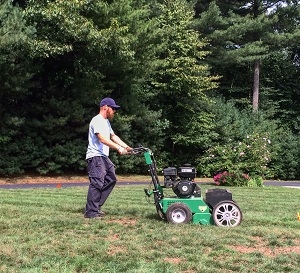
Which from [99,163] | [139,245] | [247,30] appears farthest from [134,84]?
[139,245]

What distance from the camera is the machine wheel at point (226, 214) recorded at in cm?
663

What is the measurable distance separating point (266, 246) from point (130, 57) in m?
14.7

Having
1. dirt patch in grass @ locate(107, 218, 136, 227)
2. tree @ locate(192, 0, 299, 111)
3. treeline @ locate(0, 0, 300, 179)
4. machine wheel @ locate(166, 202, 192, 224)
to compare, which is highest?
tree @ locate(192, 0, 299, 111)

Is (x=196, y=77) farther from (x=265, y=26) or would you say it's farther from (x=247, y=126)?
(x=265, y=26)

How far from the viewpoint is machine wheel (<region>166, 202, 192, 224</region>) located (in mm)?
6586

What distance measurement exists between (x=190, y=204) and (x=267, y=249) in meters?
1.56

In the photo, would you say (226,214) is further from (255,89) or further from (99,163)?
(255,89)

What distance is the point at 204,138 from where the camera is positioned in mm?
24516

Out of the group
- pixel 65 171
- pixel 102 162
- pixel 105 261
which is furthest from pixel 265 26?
pixel 105 261

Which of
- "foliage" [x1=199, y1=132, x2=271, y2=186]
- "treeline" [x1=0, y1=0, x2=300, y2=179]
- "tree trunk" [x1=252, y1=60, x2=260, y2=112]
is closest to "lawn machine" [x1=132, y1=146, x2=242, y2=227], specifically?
"treeline" [x1=0, y1=0, x2=300, y2=179]

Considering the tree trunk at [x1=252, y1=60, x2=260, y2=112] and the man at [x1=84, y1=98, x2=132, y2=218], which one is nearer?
the man at [x1=84, y1=98, x2=132, y2=218]

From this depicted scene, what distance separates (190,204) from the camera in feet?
22.1

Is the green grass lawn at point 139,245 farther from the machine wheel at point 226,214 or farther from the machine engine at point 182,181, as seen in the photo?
the machine engine at point 182,181

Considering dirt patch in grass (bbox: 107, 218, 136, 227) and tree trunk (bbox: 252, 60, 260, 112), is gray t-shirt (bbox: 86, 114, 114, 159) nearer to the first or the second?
dirt patch in grass (bbox: 107, 218, 136, 227)
